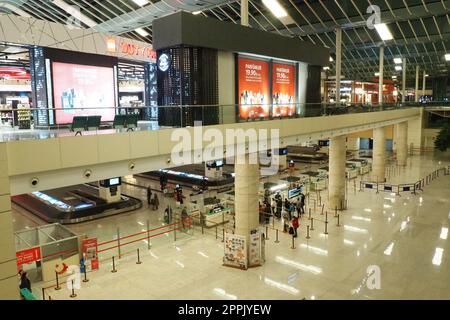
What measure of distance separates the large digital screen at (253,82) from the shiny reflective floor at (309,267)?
5.81m

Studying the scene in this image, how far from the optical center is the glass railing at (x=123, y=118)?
8.64 m

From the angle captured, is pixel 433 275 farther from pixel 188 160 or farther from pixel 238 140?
pixel 188 160

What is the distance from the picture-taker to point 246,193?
14.8 m

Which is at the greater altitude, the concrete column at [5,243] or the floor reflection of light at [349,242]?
the concrete column at [5,243]

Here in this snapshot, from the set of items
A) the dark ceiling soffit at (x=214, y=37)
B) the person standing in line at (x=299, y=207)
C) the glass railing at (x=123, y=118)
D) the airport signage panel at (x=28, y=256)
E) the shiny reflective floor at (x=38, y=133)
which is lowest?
the person standing in line at (x=299, y=207)

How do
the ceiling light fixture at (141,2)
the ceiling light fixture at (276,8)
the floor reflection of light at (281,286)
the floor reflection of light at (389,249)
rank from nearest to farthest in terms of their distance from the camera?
1. the floor reflection of light at (281,286)
2. the floor reflection of light at (389,249)
3. the ceiling light fixture at (141,2)
4. the ceiling light fixture at (276,8)

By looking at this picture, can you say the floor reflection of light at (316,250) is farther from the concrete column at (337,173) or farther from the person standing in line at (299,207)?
the concrete column at (337,173)

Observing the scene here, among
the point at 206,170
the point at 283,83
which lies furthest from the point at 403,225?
the point at 206,170

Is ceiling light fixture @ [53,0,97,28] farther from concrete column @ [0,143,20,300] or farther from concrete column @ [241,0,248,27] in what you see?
concrete column @ [0,143,20,300]

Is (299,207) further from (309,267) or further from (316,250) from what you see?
(309,267)

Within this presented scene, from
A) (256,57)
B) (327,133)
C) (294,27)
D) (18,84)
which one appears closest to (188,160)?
(256,57)

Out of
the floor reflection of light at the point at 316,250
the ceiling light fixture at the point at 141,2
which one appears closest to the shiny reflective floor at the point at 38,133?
the floor reflection of light at the point at 316,250

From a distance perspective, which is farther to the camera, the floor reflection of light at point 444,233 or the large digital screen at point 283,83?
the large digital screen at point 283,83

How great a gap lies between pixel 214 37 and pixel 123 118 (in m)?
5.75
